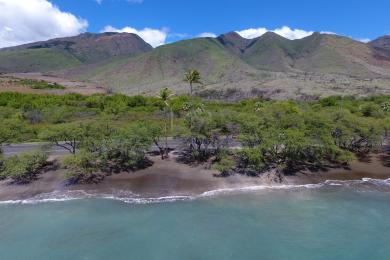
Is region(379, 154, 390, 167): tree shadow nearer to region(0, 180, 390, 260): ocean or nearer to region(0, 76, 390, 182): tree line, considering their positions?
region(0, 76, 390, 182): tree line

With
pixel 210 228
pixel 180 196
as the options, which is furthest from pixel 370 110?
pixel 210 228

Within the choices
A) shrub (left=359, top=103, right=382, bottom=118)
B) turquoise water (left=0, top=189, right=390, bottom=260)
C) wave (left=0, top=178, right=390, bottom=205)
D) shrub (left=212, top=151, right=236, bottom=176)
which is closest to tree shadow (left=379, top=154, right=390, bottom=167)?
wave (left=0, top=178, right=390, bottom=205)

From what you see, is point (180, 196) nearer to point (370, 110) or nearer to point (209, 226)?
point (209, 226)

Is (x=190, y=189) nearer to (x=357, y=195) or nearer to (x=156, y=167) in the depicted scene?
(x=156, y=167)

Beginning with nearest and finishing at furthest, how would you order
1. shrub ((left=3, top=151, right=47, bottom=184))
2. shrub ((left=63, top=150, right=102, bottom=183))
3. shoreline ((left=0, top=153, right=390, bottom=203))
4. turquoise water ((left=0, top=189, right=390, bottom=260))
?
turquoise water ((left=0, top=189, right=390, bottom=260)), shoreline ((left=0, top=153, right=390, bottom=203)), shrub ((left=3, top=151, right=47, bottom=184)), shrub ((left=63, top=150, right=102, bottom=183))

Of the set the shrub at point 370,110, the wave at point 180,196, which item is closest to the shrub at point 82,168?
the wave at point 180,196

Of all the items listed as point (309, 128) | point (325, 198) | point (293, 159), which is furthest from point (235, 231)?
point (309, 128)
